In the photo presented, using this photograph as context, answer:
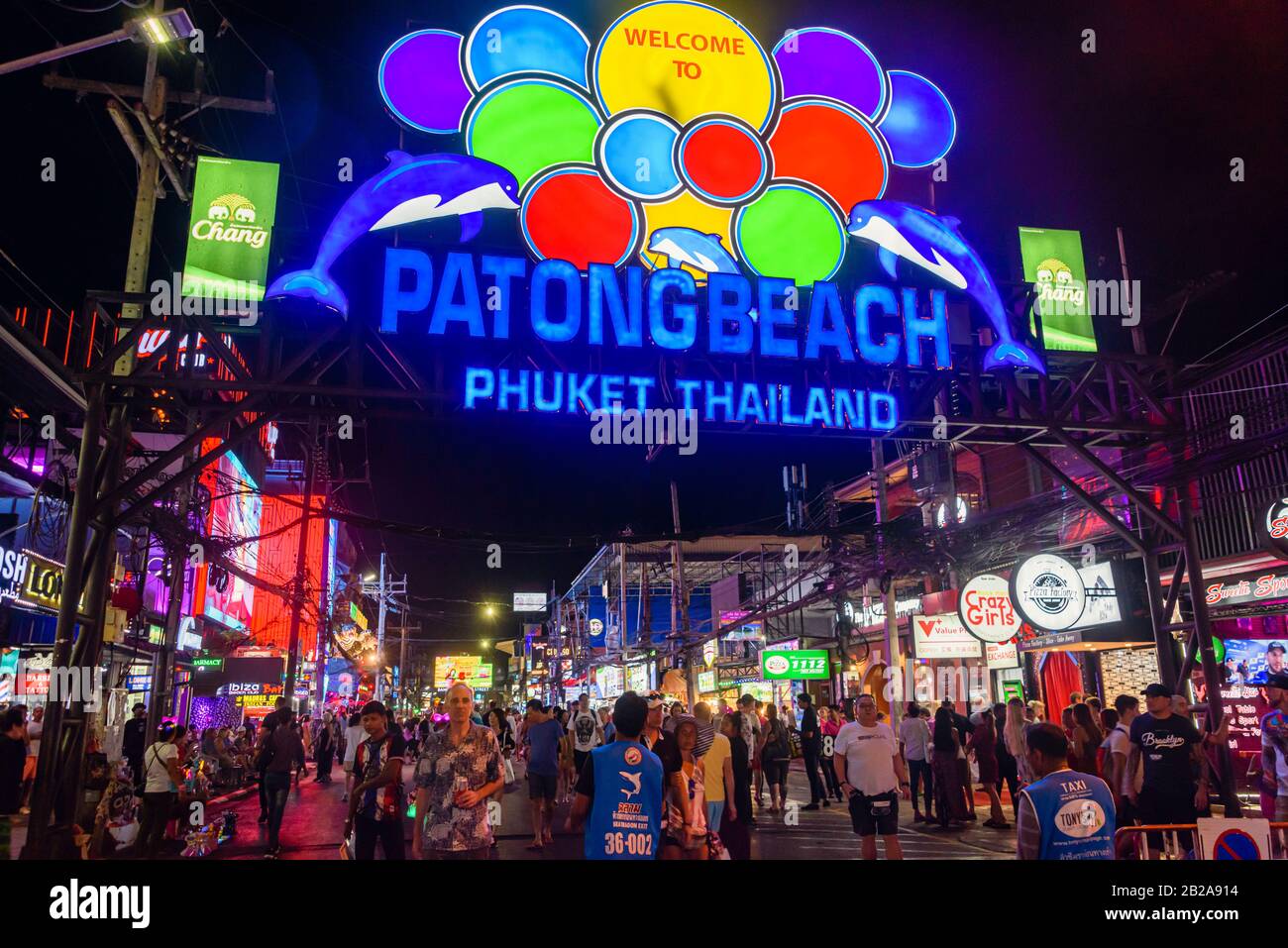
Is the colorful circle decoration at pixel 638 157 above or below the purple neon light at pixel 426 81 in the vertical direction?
below

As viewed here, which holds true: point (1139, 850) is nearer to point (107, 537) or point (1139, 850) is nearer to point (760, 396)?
point (760, 396)

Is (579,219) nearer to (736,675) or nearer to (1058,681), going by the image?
(1058,681)

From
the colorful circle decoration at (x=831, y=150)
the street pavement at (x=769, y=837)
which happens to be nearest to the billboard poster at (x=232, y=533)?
the street pavement at (x=769, y=837)

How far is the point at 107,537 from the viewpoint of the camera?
10352 millimetres

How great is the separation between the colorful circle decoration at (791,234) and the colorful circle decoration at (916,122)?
196cm

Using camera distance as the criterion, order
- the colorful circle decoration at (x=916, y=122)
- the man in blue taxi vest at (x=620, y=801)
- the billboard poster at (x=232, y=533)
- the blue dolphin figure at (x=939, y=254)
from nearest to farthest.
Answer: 1. the man in blue taxi vest at (x=620, y=801)
2. the blue dolphin figure at (x=939, y=254)
3. the colorful circle decoration at (x=916, y=122)
4. the billboard poster at (x=232, y=533)

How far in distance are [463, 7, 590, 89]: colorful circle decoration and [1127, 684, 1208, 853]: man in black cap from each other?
1161 cm

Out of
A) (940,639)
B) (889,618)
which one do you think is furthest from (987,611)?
(889,618)

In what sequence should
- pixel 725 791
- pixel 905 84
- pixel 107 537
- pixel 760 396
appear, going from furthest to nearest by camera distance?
1. pixel 905 84
2. pixel 760 396
3. pixel 107 537
4. pixel 725 791

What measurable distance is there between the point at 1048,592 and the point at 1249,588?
475 cm

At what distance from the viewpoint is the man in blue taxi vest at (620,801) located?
18.6ft

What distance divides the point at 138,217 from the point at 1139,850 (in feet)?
45.9

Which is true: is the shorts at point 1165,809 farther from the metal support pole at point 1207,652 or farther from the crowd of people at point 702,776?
the metal support pole at point 1207,652
